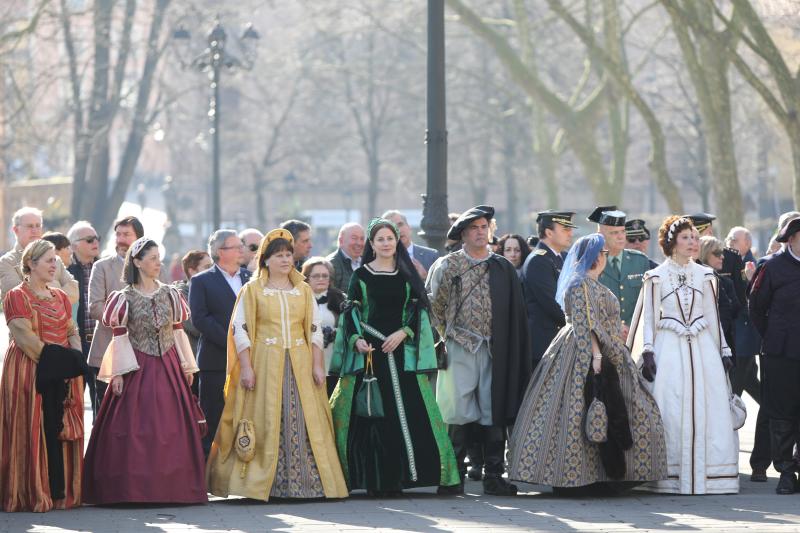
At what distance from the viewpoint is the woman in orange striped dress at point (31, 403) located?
9.86 meters

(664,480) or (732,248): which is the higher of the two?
(732,248)

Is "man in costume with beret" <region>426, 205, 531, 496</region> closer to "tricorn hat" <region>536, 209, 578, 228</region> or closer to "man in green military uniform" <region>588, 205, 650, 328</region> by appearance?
"tricorn hat" <region>536, 209, 578, 228</region>

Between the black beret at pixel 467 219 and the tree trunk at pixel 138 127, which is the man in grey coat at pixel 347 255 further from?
the tree trunk at pixel 138 127

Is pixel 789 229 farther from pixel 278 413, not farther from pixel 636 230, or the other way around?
pixel 278 413

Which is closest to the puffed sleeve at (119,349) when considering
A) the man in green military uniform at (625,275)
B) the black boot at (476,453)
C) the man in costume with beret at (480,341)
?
the man in costume with beret at (480,341)

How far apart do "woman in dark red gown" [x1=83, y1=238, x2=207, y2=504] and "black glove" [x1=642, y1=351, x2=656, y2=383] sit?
3087 mm

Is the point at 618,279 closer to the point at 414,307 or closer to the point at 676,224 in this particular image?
the point at 676,224

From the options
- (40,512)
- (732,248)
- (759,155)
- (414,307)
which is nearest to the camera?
(40,512)

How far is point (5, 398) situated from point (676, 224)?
4732mm

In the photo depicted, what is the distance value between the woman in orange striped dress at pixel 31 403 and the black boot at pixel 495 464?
2.73 meters

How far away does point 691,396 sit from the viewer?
10.5 m

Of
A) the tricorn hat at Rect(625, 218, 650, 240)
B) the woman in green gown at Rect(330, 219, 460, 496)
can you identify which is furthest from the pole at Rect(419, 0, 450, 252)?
the woman in green gown at Rect(330, 219, 460, 496)

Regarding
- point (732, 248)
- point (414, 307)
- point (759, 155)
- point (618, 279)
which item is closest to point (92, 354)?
point (414, 307)

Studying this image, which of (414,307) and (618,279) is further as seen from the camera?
(618,279)
